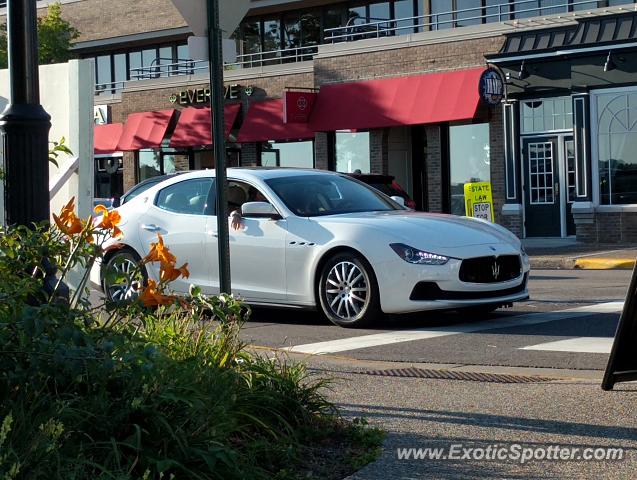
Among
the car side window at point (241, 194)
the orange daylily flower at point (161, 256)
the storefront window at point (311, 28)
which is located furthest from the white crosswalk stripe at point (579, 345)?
the storefront window at point (311, 28)

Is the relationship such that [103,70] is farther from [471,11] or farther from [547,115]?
[547,115]

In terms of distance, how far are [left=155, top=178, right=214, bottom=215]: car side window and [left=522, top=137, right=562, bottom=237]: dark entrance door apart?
53.1 ft

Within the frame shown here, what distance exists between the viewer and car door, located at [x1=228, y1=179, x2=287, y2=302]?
35.7 feet

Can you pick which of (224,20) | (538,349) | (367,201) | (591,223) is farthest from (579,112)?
(224,20)

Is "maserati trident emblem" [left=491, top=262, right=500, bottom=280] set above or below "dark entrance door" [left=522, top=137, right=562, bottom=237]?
below

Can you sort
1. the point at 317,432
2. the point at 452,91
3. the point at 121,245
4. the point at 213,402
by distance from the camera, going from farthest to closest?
the point at 452,91 < the point at 121,245 < the point at 317,432 < the point at 213,402

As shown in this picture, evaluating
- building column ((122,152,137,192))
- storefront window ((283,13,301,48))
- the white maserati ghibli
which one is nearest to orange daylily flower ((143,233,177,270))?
the white maserati ghibli

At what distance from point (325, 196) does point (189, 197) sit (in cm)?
155

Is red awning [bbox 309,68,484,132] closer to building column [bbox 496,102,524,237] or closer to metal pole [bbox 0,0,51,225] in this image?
building column [bbox 496,102,524,237]

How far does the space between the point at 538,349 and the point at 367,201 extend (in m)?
3.30

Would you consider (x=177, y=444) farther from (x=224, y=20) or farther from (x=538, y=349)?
(x=538, y=349)

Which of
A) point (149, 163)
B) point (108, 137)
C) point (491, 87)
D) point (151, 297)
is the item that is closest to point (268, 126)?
point (149, 163)

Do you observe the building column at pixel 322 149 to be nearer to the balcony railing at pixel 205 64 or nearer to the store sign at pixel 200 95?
the store sign at pixel 200 95

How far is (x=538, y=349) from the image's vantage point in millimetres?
8664
